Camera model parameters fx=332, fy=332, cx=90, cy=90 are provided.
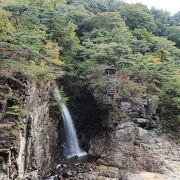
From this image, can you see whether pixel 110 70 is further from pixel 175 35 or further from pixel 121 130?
pixel 175 35

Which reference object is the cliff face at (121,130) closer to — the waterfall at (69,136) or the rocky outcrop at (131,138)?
the rocky outcrop at (131,138)

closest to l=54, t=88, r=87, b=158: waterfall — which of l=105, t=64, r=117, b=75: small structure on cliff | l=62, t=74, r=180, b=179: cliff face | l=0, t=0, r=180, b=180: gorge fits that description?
l=0, t=0, r=180, b=180: gorge

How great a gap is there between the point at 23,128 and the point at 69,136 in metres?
8.94

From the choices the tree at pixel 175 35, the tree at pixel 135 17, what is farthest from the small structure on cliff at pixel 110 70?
the tree at pixel 175 35

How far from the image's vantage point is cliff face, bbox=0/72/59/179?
55.4ft

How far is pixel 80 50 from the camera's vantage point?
99.5 feet

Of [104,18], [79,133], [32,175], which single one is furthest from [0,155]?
[104,18]

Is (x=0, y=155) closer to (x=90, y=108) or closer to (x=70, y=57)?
(x=90, y=108)

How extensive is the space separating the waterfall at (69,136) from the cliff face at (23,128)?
3.05 metres

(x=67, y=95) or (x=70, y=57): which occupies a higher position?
(x=70, y=57)

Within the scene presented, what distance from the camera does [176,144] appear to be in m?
26.1

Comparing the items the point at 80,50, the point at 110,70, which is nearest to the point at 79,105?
the point at 110,70

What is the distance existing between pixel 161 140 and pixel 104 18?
1700cm

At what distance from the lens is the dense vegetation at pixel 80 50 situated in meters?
21.0
